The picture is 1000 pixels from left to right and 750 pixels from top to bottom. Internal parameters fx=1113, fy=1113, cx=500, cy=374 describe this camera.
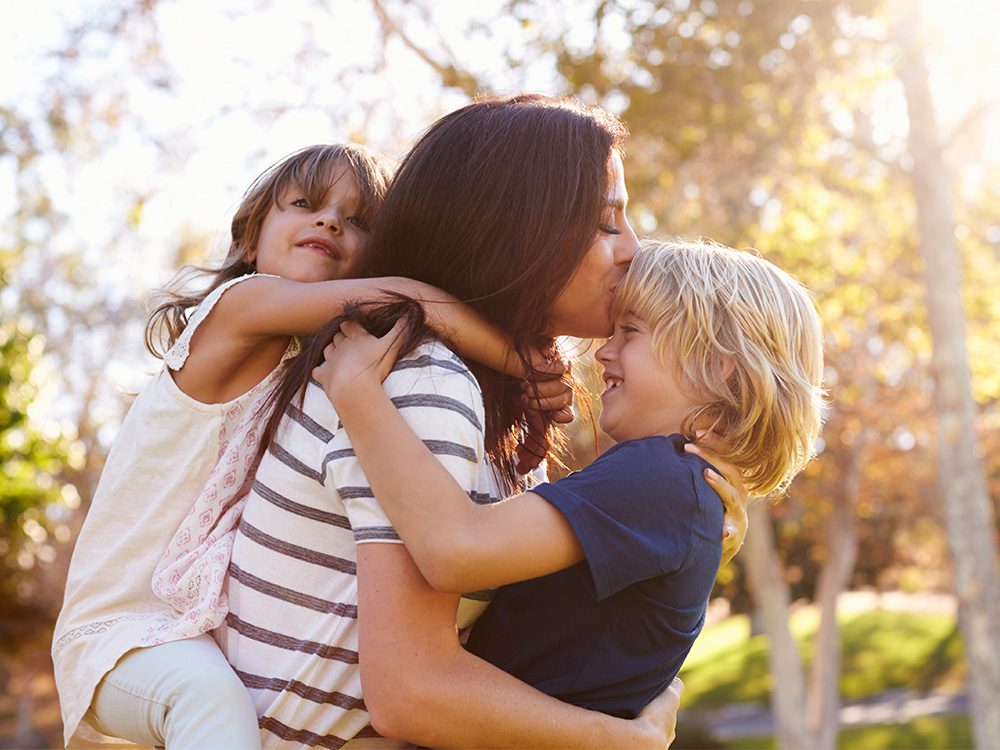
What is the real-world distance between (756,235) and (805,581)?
16.5m

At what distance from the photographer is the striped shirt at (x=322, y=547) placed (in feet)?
6.25

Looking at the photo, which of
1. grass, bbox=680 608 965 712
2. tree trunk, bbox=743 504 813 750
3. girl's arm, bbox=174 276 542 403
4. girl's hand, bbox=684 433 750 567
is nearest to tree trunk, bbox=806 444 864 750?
tree trunk, bbox=743 504 813 750

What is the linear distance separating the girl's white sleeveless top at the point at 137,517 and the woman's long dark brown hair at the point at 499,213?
1.03 feet

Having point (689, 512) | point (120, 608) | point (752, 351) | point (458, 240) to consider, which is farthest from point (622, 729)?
point (120, 608)

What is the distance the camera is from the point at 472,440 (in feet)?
6.28

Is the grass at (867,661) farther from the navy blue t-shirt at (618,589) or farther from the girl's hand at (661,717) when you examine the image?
the navy blue t-shirt at (618,589)

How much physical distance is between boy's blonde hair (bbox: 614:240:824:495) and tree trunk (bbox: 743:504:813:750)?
1068 cm

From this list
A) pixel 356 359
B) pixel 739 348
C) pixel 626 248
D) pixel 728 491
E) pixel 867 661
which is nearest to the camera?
pixel 356 359

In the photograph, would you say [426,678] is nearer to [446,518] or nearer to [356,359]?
[446,518]

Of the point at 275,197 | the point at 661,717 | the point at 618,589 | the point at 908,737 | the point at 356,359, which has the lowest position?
the point at 908,737

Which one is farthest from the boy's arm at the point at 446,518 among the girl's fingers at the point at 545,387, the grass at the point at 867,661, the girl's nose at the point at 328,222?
the grass at the point at 867,661

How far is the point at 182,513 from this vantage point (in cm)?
241

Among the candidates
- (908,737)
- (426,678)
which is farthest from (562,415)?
(908,737)

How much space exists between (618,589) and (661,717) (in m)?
0.42
